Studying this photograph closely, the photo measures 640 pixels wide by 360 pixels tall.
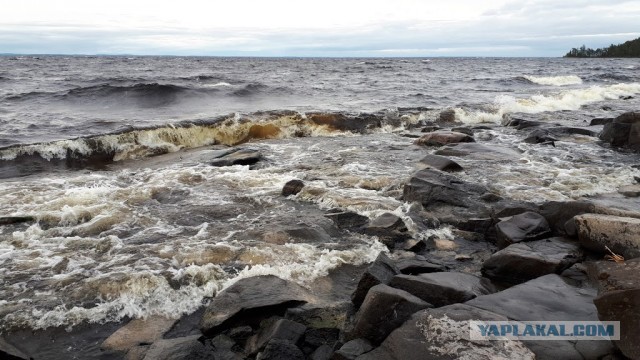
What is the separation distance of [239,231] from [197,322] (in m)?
2.35

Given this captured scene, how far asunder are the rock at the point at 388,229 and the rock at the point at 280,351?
2759mm

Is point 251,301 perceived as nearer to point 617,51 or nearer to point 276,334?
point 276,334

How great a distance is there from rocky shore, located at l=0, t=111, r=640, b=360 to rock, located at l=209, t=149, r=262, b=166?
465 cm

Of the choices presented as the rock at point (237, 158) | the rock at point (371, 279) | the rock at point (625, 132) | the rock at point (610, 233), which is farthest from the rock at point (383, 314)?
the rock at point (625, 132)

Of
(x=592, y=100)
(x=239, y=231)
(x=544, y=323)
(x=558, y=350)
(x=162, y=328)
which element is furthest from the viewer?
(x=592, y=100)

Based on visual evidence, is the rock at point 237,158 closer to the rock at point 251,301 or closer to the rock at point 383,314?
the rock at point 251,301

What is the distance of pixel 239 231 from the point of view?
6.75 metres

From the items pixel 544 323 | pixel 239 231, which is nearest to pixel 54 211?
pixel 239 231

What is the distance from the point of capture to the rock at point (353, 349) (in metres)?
3.44

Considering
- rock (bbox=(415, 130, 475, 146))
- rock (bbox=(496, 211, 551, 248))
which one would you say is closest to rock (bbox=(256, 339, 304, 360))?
rock (bbox=(496, 211, 551, 248))

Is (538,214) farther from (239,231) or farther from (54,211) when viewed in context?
(54,211)

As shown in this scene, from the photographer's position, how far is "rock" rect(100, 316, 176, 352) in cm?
414

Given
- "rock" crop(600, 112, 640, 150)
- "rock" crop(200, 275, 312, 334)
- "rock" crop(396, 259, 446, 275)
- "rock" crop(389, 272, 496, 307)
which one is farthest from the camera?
"rock" crop(600, 112, 640, 150)

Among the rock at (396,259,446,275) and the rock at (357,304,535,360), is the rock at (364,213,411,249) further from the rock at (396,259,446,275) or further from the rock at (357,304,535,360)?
the rock at (357,304,535,360)
